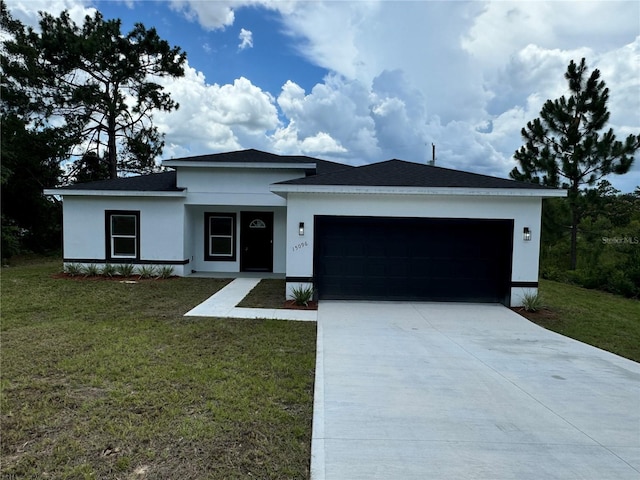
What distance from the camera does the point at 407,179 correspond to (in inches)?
392

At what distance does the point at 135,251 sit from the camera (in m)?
13.1

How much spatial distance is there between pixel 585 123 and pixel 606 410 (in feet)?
48.8

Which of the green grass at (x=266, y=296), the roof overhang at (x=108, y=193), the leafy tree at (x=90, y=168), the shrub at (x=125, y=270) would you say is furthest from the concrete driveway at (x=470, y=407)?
the leafy tree at (x=90, y=168)

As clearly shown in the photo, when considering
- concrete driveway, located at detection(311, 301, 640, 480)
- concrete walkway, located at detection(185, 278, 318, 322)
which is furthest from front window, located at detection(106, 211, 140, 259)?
concrete driveway, located at detection(311, 301, 640, 480)

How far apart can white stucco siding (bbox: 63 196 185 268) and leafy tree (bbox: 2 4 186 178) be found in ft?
34.3

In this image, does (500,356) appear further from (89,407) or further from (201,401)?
(89,407)

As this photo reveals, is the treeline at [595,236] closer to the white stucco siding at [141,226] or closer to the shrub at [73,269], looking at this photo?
the white stucco siding at [141,226]

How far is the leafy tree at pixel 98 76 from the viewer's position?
64.6 feet

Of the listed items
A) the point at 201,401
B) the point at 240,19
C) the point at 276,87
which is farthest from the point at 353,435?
the point at 276,87

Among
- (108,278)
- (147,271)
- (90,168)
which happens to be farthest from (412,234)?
(90,168)

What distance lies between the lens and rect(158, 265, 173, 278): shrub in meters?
12.6

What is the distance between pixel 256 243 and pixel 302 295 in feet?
18.4

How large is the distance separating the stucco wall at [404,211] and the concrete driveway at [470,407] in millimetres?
2636

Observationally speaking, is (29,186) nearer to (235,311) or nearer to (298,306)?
(235,311)
